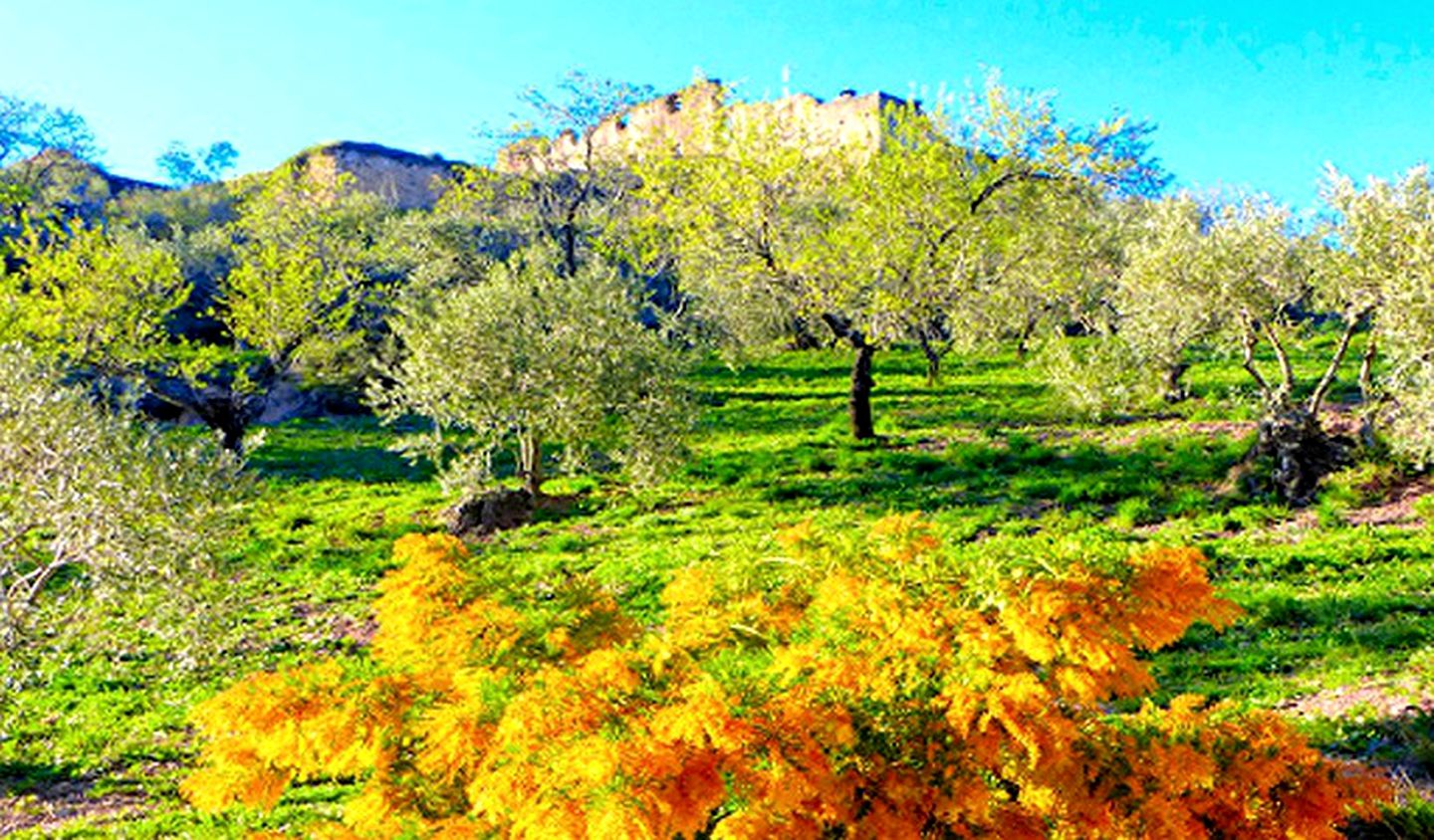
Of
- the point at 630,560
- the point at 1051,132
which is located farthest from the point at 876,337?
the point at 630,560

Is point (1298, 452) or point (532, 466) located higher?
point (1298, 452)

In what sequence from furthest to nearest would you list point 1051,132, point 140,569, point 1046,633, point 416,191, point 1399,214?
point 416,191 → point 1051,132 → point 1399,214 → point 140,569 → point 1046,633

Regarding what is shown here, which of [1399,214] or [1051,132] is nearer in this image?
[1399,214]

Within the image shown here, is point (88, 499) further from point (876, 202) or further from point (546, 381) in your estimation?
point (876, 202)

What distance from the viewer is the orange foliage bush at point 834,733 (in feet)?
19.6

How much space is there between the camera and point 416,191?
152750 millimetres

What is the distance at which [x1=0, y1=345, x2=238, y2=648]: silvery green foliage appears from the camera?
13.0 m

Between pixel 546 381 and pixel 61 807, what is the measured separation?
15.6 meters

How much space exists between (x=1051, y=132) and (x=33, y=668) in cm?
3045

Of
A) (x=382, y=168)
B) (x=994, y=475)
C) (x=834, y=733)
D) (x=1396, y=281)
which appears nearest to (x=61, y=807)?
(x=834, y=733)

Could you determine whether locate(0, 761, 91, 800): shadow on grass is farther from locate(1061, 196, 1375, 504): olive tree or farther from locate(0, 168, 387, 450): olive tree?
locate(1061, 196, 1375, 504): olive tree

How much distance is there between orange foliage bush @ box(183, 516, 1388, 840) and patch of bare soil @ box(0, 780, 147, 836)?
7.11m

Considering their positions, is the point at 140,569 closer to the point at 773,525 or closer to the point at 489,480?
the point at 773,525

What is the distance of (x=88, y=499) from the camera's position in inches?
511
